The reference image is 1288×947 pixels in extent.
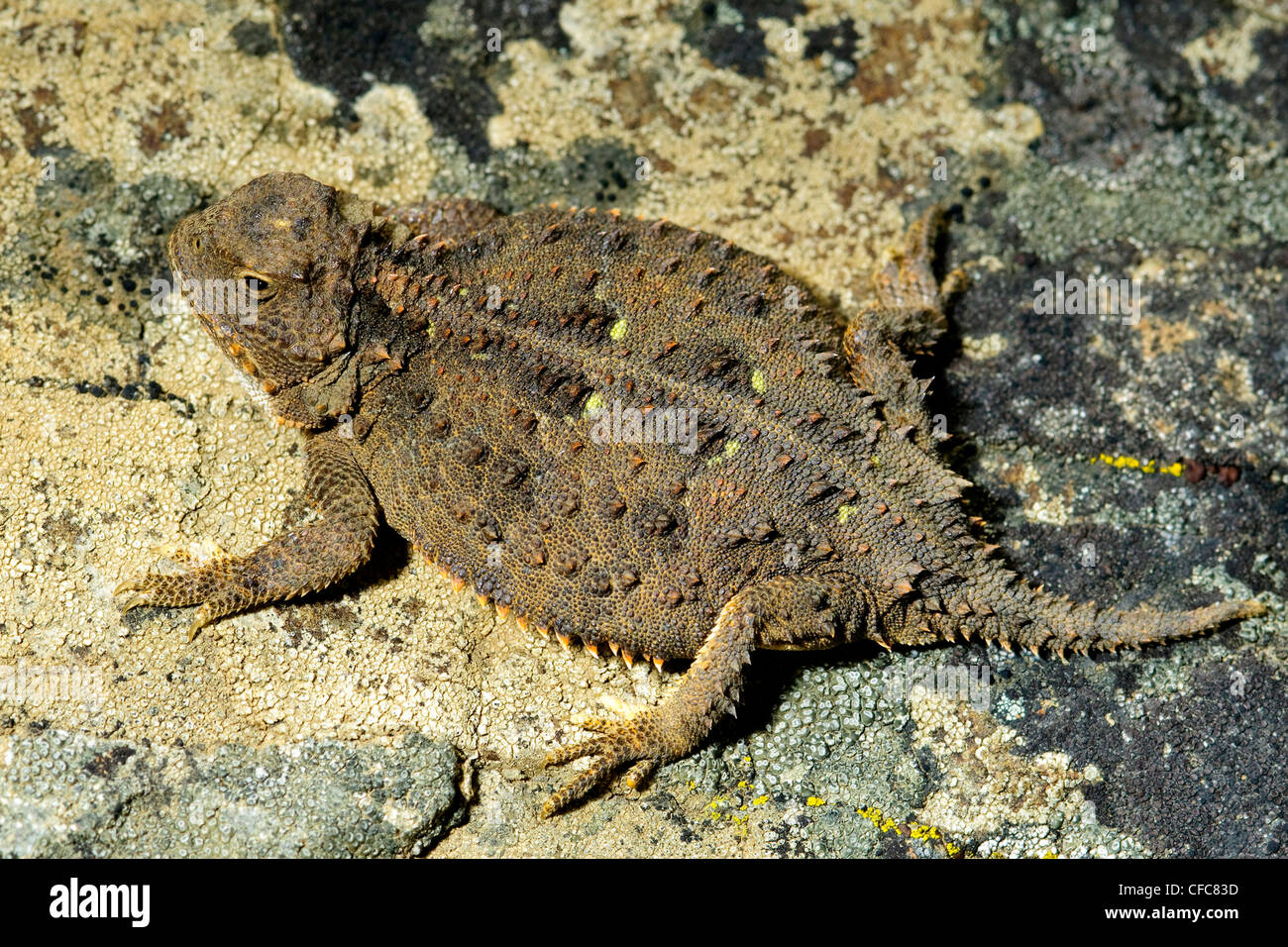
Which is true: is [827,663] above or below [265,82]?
below

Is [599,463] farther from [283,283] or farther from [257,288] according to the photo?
[257,288]

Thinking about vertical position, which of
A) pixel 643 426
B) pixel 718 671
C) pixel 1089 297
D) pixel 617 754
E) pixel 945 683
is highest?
pixel 1089 297

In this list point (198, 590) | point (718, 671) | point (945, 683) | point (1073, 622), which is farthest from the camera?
point (945, 683)

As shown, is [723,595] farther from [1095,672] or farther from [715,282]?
[1095,672]

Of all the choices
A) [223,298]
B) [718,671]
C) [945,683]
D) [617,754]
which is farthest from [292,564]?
[945,683]

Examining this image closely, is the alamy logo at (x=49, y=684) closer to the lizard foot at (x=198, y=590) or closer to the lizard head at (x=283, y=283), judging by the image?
the lizard foot at (x=198, y=590)

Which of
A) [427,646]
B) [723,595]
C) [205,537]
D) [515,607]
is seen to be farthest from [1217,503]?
[205,537]

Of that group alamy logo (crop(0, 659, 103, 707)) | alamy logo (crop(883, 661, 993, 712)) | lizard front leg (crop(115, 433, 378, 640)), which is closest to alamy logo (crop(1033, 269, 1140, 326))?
alamy logo (crop(883, 661, 993, 712))
